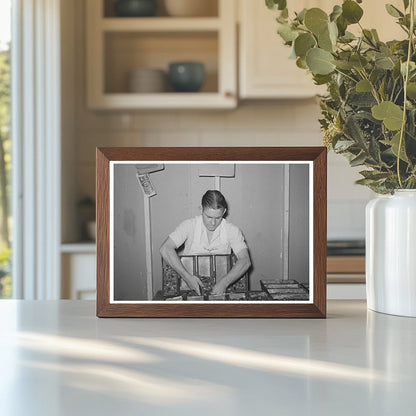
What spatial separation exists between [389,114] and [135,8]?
2.41m

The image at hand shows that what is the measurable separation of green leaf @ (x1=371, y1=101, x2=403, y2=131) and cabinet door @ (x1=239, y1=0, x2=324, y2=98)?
7.26 ft

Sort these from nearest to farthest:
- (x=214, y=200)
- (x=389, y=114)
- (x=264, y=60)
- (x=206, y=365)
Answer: (x=206, y=365) < (x=389, y=114) < (x=214, y=200) < (x=264, y=60)

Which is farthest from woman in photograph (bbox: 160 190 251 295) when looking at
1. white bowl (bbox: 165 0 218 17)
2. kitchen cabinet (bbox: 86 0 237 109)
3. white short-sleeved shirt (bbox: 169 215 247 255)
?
white bowl (bbox: 165 0 218 17)

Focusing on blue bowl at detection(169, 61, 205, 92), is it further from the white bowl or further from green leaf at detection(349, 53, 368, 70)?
green leaf at detection(349, 53, 368, 70)

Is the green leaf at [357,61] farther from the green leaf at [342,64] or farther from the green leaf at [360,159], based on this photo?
the green leaf at [360,159]

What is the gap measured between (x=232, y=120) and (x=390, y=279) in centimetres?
242

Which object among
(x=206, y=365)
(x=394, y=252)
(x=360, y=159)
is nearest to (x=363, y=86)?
(x=360, y=159)

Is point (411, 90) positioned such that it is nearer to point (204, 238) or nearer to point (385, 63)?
point (385, 63)

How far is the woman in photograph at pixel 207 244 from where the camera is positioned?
80 cm

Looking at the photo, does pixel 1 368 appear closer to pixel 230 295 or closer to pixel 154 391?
pixel 154 391

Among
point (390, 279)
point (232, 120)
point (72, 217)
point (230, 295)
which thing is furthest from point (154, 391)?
point (232, 120)

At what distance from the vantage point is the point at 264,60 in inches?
114

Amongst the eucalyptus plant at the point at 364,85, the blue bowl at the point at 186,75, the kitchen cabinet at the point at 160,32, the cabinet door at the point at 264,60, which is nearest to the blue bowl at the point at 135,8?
the kitchen cabinet at the point at 160,32

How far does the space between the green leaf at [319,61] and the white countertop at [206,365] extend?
30cm
